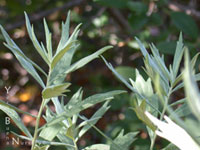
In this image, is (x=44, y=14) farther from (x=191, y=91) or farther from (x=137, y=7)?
(x=191, y=91)

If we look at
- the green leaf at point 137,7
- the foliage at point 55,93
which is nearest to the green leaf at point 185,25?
the green leaf at point 137,7

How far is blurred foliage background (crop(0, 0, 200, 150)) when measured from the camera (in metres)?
1.14

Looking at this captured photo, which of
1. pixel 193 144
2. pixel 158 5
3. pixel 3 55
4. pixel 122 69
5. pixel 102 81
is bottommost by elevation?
pixel 102 81

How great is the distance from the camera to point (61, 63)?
0.44 meters

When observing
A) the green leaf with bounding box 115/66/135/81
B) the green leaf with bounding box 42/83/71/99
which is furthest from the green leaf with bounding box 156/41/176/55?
the green leaf with bounding box 42/83/71/99

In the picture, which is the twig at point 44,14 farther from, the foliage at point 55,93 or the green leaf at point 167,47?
the foliage at point 55,93

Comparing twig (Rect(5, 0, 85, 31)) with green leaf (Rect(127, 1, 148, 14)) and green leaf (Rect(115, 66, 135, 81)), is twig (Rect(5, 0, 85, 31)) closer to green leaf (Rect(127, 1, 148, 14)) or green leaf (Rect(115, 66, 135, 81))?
green leaf (Rect(127, 1, 148, 14))

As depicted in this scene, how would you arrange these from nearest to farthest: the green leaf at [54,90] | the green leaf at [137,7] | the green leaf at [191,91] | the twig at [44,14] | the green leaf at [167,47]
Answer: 1. the green leaf at [191,91]
2. the green leaf at [54,90]
3. the green leaf at [167,47]
4. the green leaf at [137,7]
5. the twig at [44,14]

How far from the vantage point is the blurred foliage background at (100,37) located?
1.14m

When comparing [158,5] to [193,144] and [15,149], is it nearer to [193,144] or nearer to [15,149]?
[15,149]

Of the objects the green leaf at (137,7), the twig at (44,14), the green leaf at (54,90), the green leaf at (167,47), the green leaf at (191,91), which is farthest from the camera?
the twig at (44,14)

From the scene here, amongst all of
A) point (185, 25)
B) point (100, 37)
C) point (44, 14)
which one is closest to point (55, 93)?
point (185, 25)

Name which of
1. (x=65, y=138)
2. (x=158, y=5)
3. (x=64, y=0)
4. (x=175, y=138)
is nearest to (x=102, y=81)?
(x=64, y=0)

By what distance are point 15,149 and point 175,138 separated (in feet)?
2.95
